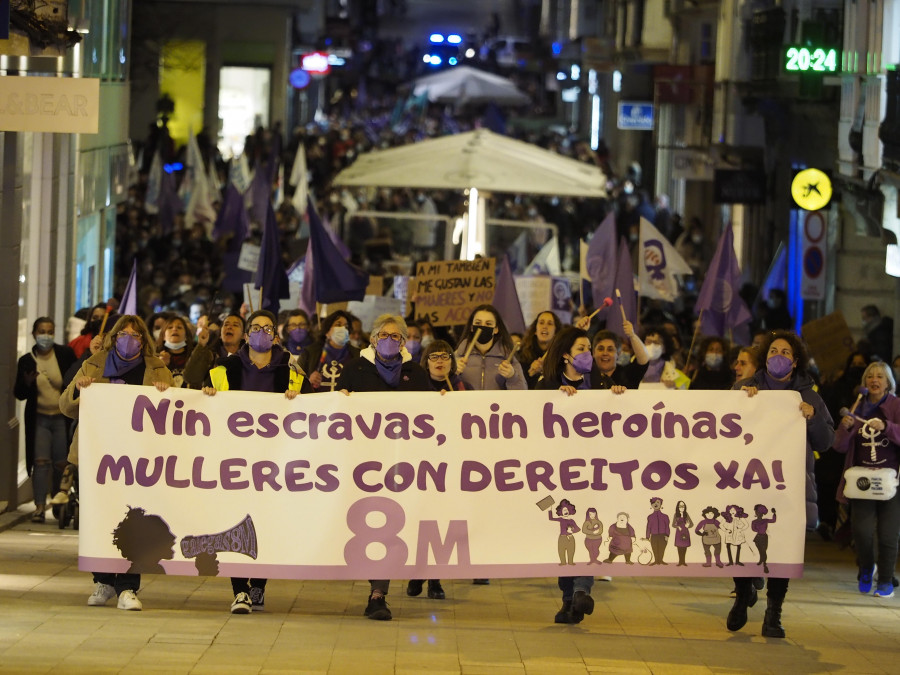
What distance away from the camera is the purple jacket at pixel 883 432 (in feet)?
37.9

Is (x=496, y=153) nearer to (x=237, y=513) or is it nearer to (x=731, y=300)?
(x=731, y=300)

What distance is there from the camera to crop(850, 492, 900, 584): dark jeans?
11.8 metres

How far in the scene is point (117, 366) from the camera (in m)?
9.73

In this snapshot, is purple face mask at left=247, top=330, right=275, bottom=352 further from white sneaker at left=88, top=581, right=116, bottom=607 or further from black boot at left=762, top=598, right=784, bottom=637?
black boot at left=762, top=598, right=784, bottom=637

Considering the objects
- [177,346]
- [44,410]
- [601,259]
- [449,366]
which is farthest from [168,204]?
[449,366]

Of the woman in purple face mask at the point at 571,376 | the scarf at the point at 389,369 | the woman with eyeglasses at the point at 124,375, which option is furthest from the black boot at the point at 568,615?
the woman with eyeglasses at the point at 124,375

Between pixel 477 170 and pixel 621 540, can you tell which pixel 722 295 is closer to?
pixel 477 170

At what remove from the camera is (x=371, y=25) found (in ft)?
334

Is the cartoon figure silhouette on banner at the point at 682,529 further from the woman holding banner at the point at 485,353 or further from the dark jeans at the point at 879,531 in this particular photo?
the dark jeans at the point at 879,531

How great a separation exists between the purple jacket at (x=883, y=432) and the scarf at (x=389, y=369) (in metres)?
3.33

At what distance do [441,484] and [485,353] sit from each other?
1897 millimetres

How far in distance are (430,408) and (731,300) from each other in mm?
7779

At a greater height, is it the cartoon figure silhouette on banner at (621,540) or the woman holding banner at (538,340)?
the woman holding banner at (538,340)

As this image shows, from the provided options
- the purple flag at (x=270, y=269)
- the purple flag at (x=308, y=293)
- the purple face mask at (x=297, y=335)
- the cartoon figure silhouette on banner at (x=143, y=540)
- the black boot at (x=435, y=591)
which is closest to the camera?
the cartoon figure silhouette on banner at (x=143, y=540)
